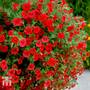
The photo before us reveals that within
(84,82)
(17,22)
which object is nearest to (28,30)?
(17,22)

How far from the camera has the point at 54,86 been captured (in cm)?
366

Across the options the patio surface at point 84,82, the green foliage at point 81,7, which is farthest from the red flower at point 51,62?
the green foliage at point 81,7

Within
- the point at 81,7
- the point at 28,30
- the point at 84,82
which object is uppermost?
the point at 28,30

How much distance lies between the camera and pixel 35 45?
338cm

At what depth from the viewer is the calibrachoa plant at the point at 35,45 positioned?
3320 mm

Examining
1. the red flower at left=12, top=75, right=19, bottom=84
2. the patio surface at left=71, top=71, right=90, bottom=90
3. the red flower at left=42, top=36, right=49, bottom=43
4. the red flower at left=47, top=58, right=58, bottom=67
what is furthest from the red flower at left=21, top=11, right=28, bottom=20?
the patio surface at left=71, top=71, right=90, bottom=90

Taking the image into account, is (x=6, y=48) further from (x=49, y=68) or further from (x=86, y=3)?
(x=86, y=3)

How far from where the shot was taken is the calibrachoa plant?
10.9 feet

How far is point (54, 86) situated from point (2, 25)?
75cm

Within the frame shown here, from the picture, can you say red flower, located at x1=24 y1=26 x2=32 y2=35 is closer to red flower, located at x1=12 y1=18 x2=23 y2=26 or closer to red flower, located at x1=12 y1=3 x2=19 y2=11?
red flower, located at x1=12 y1=18 x2=23 y2=26

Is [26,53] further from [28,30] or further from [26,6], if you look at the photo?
[26,6]

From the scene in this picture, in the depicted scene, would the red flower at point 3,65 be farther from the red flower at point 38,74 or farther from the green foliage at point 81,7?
the green foliage at point 81,7

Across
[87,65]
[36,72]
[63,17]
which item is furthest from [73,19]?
[87,65]

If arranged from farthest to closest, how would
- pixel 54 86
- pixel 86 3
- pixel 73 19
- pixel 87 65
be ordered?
pixel 86 3 → pixel 87 65 → pixel 73 19 → pixel 54 86
